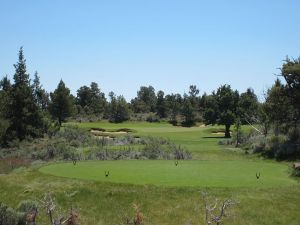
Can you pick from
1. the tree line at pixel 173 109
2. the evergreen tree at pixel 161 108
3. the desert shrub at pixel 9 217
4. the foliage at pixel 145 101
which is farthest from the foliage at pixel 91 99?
the desert shrub at pixel 9 217

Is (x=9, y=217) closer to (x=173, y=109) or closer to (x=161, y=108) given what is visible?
(x=173, y=109)

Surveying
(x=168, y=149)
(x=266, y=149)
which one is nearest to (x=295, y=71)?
(x=266, y=149)

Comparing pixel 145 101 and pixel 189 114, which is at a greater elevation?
pixel 145 101

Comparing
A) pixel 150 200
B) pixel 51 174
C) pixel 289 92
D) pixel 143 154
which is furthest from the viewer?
pixel 289 92

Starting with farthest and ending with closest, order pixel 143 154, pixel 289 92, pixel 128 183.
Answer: pixel 289 92 → pixel 143 154 → pixel 128 183

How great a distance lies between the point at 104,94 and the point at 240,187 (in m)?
118

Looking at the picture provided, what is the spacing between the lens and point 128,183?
1582 centimetres

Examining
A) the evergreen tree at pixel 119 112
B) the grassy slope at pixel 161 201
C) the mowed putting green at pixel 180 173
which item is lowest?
the grassy slope at pixel 161 201

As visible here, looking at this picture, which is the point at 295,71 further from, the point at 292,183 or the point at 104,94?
the point at 104,94

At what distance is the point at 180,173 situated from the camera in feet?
57.4

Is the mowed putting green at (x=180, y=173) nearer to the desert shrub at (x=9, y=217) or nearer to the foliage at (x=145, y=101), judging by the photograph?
the desert shrub at (x=9, y=217)

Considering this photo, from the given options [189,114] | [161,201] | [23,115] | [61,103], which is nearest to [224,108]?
[23,115]

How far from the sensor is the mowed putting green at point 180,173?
1602cm

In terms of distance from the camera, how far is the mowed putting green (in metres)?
16.0
